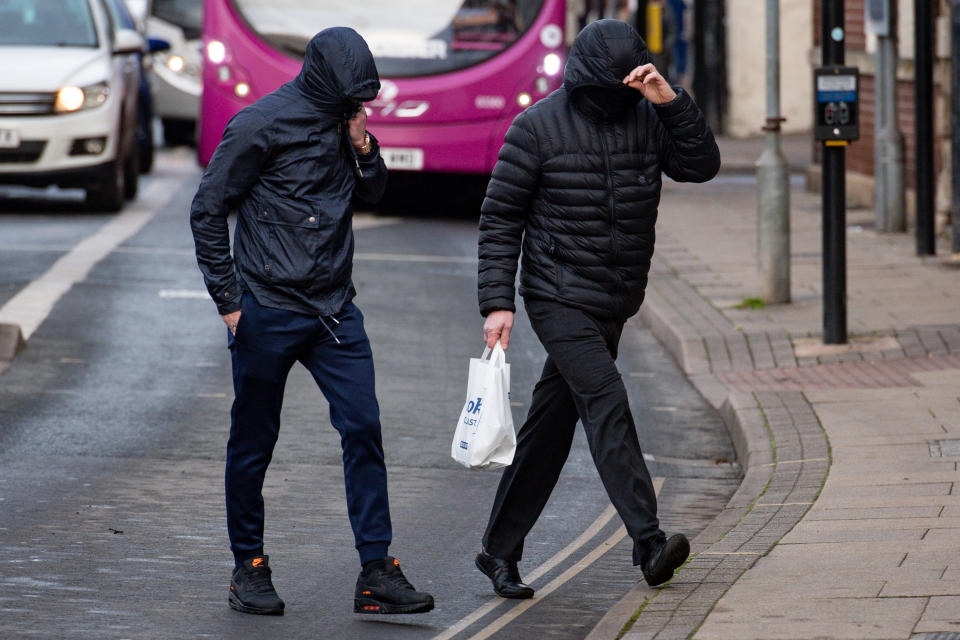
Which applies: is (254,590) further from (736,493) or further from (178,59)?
(178,59)

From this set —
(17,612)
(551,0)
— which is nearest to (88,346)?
(17,612)

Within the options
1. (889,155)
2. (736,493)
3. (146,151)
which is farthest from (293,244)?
→ (146,151)

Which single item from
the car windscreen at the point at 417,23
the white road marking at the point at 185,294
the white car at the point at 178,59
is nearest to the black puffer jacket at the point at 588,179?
the white road marking at the point at 185,294

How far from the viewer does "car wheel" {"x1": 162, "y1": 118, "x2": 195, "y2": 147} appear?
2634 centimetres

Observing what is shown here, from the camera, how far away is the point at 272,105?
18.1 feet

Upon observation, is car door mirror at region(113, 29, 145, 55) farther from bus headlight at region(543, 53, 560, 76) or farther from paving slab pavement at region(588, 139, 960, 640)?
paving slab pavement at region(588, 139, 960, 640)

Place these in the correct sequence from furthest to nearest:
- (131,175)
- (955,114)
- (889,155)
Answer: (131,175)
(889,155)
(955,114)

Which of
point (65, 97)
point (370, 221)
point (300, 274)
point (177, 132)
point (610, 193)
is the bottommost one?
point (177, 132)

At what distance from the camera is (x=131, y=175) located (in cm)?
1780

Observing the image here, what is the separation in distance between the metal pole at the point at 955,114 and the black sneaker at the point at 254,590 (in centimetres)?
890

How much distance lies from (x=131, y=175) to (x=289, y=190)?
41.5ft

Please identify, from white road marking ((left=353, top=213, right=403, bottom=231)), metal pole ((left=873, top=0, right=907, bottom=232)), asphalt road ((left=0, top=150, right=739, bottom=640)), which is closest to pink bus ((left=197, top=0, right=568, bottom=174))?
white road marking ((left=353, top=213, right=403, bottom=231))

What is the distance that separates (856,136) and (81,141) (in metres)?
8.07

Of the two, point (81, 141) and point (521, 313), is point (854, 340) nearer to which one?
point (521, 313)
